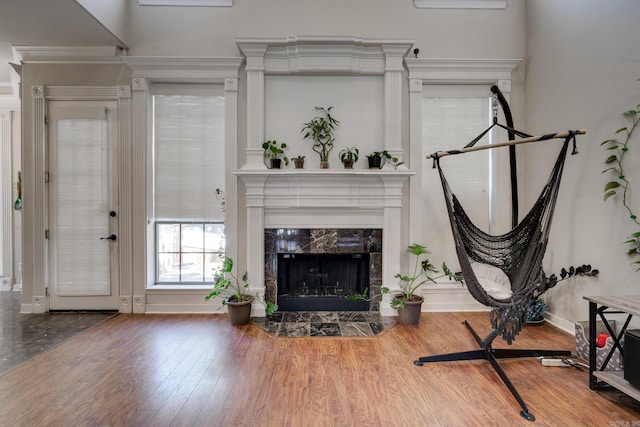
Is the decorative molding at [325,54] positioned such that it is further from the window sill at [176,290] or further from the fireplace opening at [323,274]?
the window sill at [176,290]

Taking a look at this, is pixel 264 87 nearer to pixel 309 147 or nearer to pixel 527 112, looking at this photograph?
pixel 309 147

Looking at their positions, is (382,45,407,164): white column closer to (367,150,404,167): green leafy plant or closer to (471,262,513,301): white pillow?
(367,150,404,167): green leafy plant

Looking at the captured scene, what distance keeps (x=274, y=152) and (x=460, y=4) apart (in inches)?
101

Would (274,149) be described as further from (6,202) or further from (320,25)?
(6,202)

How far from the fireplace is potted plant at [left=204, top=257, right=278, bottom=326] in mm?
217

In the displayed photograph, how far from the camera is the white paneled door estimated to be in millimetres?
3221

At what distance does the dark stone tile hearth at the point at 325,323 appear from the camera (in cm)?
270

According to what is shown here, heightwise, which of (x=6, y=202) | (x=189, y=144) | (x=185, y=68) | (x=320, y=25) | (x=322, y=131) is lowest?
(x=6, y=202)

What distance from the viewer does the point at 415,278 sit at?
308 centimetres

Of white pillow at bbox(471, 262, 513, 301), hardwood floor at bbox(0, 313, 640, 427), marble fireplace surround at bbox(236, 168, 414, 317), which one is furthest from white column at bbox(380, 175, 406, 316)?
white pillow at bbox(471, 262, 513, 301)

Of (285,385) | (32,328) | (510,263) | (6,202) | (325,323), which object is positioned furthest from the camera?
(6,202)

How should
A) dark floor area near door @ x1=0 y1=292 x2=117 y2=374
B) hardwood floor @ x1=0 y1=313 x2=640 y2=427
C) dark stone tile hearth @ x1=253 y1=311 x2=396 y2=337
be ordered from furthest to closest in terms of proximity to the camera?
dark stone tile hearth @ x1=253 y1=311 x2=396 y2=337
dark floor area near door @ x1=0 y1=292 x2=117 y2=374
hardwood floor @ x1=0 y1=313 x2=640 y2=427

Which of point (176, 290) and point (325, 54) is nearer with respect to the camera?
point (325, 54)

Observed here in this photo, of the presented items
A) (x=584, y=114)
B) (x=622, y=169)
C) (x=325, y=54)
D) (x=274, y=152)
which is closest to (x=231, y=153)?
(x=274, y=152)
